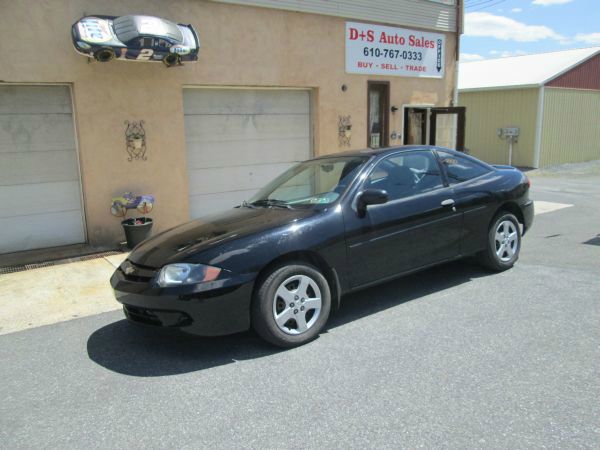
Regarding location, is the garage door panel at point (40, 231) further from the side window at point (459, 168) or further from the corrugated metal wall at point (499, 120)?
the corrugated metal wall at point (499, 120)

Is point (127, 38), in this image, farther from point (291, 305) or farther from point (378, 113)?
point (378, 113)

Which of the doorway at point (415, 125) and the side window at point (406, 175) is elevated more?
the doorway at point (415, 125)

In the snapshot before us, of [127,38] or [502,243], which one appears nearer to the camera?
[502,243]

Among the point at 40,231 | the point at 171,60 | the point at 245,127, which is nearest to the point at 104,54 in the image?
the point at 171,60

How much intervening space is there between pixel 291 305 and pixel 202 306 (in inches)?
28.1

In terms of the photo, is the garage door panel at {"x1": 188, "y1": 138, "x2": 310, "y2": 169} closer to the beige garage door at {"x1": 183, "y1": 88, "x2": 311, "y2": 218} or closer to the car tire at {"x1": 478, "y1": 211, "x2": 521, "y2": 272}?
the beige garage door at {"x1": 183, "y1": 88, "x2": 311, "y2": 218}

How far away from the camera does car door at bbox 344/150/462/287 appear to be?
182 inches

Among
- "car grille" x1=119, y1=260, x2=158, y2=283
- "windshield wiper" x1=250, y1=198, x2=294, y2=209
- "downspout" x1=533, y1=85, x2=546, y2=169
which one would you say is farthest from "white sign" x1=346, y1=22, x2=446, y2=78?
"downspout" x1=533, y1=85, x2=546, y2=169

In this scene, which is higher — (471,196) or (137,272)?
(471,196)

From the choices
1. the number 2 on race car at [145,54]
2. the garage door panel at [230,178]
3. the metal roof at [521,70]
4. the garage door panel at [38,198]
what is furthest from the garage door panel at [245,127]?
the metal roof at [521,70]

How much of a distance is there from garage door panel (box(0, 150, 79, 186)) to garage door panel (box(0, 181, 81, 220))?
0.29ft

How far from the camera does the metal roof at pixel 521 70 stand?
69.2 ft

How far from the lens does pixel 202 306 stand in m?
3.85

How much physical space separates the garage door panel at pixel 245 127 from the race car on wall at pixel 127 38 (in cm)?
150
